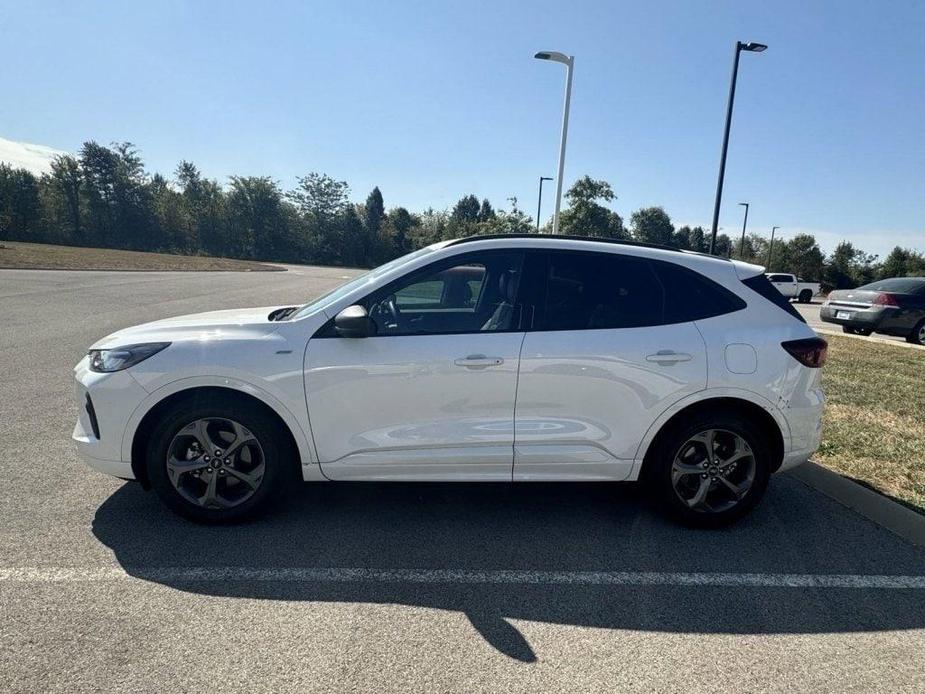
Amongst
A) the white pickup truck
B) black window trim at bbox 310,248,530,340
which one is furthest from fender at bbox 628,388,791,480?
the white pickup truck

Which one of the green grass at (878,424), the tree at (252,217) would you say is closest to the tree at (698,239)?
the tree at (252,217)

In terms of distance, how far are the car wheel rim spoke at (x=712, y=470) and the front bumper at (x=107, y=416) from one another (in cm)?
327

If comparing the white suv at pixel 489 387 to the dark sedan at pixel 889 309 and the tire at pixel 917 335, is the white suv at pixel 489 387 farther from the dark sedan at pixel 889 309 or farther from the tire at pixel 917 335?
the tire at pixel 917 335

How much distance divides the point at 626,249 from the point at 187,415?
287cm

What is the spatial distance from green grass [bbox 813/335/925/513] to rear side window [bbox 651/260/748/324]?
1.98m

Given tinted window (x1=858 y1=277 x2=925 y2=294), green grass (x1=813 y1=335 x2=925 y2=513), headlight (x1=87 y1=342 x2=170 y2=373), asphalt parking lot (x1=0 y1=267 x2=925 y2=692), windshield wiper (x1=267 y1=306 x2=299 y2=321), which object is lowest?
asphalt parking lot (x1=0 y1=267 x2=925 y2=692)

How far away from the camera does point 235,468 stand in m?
3.38

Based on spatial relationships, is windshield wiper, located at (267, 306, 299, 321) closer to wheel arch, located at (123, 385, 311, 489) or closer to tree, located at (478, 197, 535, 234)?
wheel arch, located at (123, 385, 311, 489)

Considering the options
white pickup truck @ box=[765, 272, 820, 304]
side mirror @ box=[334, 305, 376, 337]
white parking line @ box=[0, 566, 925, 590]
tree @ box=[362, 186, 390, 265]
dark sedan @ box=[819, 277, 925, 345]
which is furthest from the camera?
tree @ box=[362, 186, 390, 265]

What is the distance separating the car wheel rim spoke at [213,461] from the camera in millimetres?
3326

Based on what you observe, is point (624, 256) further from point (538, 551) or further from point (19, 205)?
point (19, 205)

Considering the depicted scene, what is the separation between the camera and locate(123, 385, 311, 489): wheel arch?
330 centimetres

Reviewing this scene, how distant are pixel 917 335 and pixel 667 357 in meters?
12.9

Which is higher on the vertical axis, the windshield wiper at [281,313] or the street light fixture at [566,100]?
the street light fixture at [566,100]
